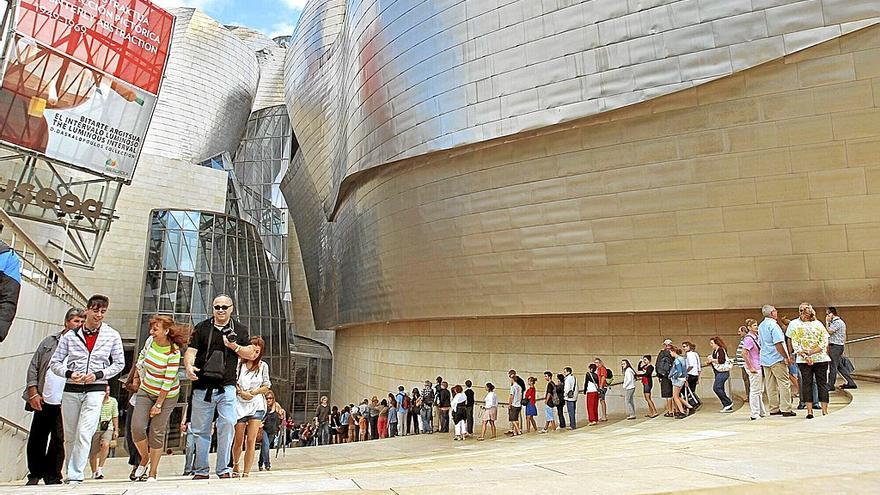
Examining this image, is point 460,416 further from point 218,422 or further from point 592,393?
point 218,422

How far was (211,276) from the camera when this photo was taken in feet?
79.5

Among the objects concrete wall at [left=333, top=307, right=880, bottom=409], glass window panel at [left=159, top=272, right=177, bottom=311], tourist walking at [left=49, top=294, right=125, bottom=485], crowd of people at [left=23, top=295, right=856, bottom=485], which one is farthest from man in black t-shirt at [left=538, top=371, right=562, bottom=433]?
glass window panel at [left=159, top=272, right=177, bottom=311]

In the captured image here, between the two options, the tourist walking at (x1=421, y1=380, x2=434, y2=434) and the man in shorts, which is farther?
the tourist walking at (x1=421, y1=380, x2=434, y2=434)

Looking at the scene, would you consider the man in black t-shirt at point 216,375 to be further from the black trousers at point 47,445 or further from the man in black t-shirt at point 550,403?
the man in black t-shirt at point 550,403

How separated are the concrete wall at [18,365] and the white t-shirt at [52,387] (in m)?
4.32

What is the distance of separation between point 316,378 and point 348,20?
18.8 m


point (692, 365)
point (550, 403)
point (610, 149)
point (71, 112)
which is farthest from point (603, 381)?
point (71, 112)

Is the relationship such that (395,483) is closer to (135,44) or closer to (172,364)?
(172,364)

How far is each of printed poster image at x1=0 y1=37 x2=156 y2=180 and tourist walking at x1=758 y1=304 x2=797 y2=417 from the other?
55.3 feet

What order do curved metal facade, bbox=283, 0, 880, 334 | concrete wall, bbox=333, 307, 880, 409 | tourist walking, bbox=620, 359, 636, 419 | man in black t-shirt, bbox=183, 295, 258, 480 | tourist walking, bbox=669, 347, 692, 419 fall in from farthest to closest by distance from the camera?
concrete wall, bbox=333, 307, 880, 409, curved metal facade, bbox=283, 0, 880, 334, tourist walking, bbox=620, 359, 636, 419, tourist walking, bbox=669, 347, 692, 419, man in black t-shirt, bbox=183, 295, 258, 480

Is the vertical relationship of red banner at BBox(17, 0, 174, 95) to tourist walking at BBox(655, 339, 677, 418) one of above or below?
above

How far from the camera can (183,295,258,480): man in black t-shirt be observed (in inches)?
200

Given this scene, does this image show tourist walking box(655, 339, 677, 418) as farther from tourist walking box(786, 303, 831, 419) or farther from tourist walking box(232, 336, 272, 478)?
tourist walking box(232, 336, 272, 478)

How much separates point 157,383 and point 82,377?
63cm
